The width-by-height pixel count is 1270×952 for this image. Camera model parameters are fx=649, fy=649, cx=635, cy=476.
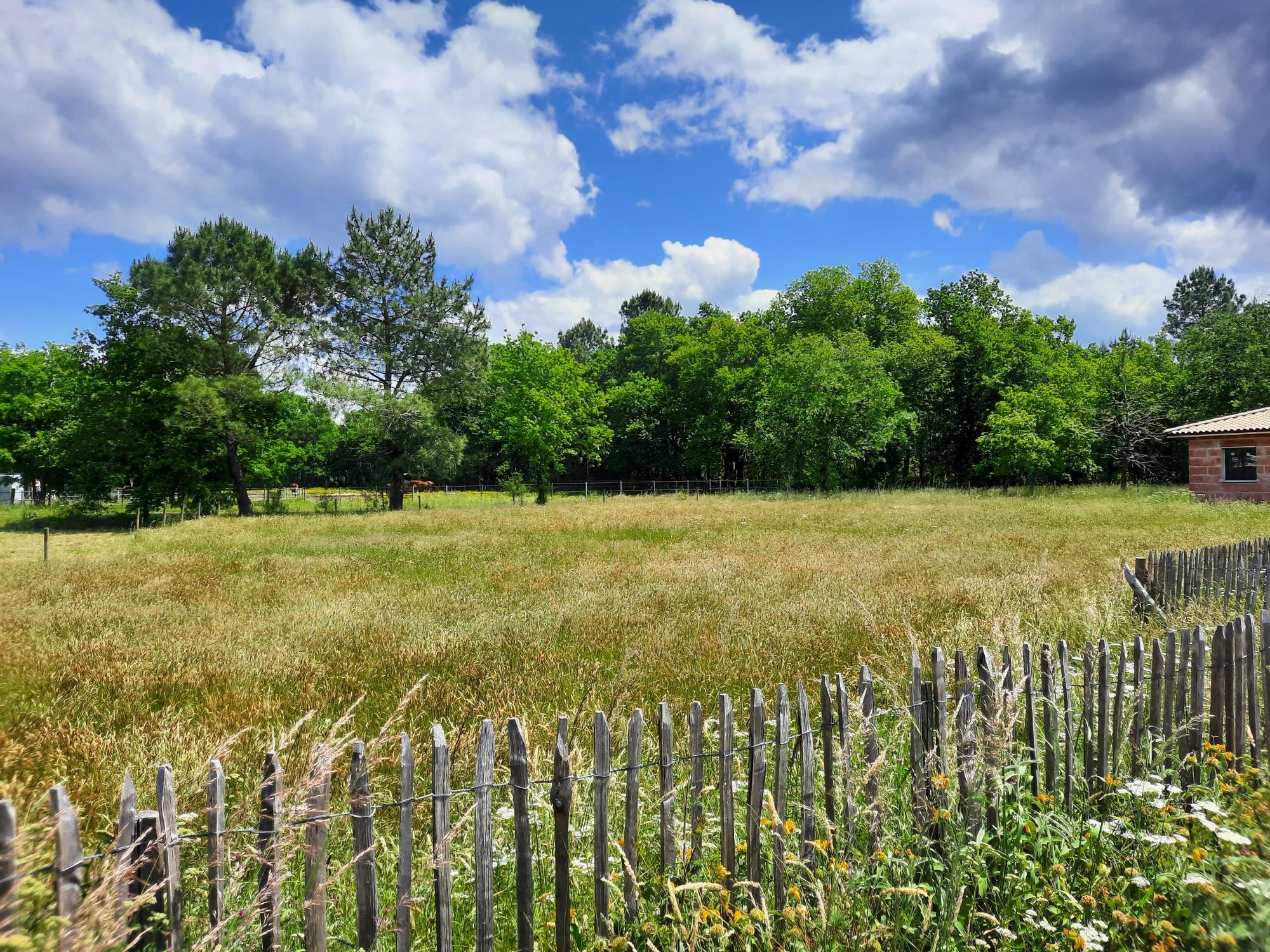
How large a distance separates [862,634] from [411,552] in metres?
13.2

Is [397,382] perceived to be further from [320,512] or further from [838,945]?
[838,945]

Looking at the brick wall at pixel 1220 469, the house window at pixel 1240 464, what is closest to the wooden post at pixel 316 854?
the brick wall at pixel 1220 469

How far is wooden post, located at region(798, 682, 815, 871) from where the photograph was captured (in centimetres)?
303

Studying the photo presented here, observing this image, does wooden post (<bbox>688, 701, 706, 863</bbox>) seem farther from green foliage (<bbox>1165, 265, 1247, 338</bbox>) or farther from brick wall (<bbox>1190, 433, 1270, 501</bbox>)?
green foliage (<bbox>1165, 265, 1247, 338</bbox>)

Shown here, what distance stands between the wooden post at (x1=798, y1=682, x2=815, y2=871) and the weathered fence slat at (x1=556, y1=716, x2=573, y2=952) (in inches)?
44.5

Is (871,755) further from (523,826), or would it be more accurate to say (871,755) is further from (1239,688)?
(1239,688)

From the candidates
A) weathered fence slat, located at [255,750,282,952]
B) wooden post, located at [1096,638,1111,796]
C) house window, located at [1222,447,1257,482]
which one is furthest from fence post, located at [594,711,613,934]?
house window, located at [1222,447,1257,482]

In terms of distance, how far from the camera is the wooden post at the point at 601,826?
253 centimetres

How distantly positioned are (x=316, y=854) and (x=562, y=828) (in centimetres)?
89

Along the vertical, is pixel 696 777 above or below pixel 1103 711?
above

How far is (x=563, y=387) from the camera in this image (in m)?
50.4

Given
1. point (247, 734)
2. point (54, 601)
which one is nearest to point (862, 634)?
point (247, 734)

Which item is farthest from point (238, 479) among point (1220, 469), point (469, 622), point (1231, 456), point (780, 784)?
point (1231, 456)

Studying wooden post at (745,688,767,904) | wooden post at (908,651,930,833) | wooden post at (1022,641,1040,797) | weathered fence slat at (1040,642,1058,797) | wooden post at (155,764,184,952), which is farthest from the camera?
weathered fence slat at (1040,642,1058,797)
